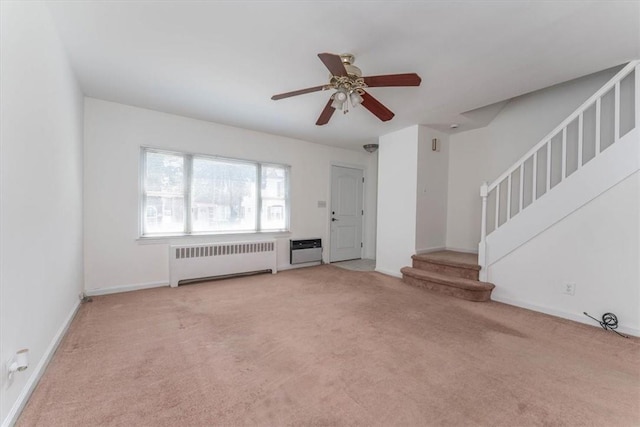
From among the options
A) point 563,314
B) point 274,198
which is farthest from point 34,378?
point 563,314

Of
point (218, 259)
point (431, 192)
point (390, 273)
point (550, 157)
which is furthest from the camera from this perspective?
point (390, 273)

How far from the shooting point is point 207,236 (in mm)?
4074

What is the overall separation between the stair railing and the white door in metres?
2.57

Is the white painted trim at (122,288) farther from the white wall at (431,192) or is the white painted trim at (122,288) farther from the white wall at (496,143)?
the white wall at (496,143)

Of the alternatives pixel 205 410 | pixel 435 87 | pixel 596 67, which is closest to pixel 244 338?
pixel 205 410

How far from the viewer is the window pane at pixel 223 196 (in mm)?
4031

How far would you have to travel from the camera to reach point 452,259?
3.86 metres

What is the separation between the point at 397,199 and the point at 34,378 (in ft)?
14.4

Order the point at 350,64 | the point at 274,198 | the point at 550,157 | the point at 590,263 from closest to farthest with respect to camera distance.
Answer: the point at 350,64, the point at 590,263, the point at 550,157, the point at 274,198

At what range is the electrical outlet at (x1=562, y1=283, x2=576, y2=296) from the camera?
9.00 feet

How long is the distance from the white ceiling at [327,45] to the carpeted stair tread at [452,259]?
2111 mm

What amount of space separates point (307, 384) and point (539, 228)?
9.98ft

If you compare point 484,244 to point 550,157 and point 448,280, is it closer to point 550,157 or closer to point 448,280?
point 448,280

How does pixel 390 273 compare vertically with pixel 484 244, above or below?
below
